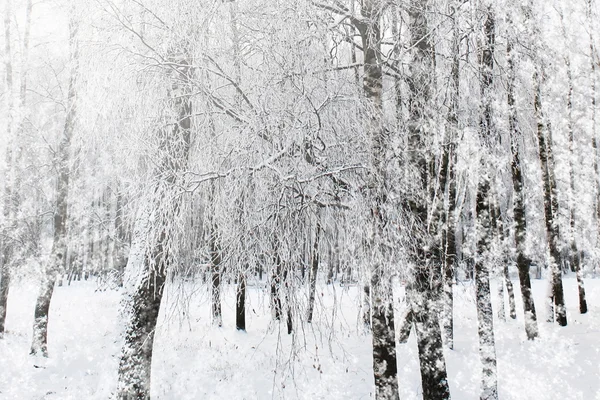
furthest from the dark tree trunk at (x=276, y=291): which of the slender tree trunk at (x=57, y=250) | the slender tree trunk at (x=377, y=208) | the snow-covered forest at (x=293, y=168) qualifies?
the slender tree trunk at (x=57, y=250)

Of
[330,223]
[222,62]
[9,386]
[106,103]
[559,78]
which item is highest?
[559,78]

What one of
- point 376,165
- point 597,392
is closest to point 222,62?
point 376,165

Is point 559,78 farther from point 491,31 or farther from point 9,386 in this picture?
point 9,386

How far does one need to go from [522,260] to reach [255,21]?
365 inches

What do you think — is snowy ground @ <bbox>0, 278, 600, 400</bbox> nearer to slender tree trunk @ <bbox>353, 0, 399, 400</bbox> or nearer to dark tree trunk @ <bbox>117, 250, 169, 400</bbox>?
dark tree trunk @ <bbox>117, 250, 169, 400</bbox>

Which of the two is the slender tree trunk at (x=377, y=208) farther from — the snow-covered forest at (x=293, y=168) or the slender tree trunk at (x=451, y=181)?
the slender tree trunk at (x=451, y=181)

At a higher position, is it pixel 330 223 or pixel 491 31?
pixel 491 31

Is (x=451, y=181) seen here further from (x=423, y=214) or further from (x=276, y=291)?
(x=276, y=291)

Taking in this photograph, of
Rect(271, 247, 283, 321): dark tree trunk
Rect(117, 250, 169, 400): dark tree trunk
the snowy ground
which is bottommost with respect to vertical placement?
the snowy ground

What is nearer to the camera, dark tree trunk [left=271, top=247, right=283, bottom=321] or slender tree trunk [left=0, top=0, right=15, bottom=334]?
dark tree trunk [left=271, top=247, right=283, bottom=321]

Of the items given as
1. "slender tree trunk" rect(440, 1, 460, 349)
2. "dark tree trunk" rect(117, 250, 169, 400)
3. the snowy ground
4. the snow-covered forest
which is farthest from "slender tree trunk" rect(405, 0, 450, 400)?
"dark tree trunk" rect(117, 250, 169, 400)

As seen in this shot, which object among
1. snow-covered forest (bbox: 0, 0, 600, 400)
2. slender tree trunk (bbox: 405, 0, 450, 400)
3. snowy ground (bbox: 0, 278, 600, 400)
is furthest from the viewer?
snowy ground (bbox: 0, 278, 600, 400)

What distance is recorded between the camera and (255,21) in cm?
514

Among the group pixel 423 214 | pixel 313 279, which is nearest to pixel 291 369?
pixel 313 279
